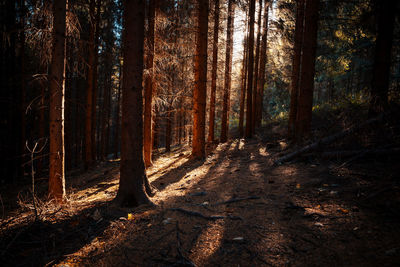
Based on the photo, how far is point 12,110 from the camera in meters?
13.3

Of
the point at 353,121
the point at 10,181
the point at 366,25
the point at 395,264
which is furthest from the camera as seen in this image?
the point at 10,181

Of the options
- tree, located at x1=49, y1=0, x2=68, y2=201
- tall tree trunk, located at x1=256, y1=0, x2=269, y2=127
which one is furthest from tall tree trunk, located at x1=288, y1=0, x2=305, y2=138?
tree, located at x1=49, y1=0, x2=68, y2=201

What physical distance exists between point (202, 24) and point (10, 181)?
51.1 ft

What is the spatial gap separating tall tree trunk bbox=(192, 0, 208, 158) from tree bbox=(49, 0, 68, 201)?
5.23 meters

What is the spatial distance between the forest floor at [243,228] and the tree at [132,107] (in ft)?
1.41

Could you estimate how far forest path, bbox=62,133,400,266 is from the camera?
8.03ft

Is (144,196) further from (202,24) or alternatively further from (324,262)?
(202,24)

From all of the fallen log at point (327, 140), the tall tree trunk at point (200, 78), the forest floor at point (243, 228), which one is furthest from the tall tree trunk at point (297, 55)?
the forest floor at point (243, 228)

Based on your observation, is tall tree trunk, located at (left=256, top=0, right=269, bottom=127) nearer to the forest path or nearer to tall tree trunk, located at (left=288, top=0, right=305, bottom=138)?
tall tree trunk, located at (left=288, top=0, right=305, bottom=138)

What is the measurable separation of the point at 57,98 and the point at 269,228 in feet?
19.7

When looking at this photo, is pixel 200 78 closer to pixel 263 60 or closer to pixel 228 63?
pixel 228 63

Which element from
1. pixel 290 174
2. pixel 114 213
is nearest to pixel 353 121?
pixel 290 174

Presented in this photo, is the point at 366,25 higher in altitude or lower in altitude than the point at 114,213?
higher

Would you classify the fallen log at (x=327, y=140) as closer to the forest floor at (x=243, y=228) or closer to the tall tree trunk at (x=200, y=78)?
the forest floor at (x=243, y=228)
